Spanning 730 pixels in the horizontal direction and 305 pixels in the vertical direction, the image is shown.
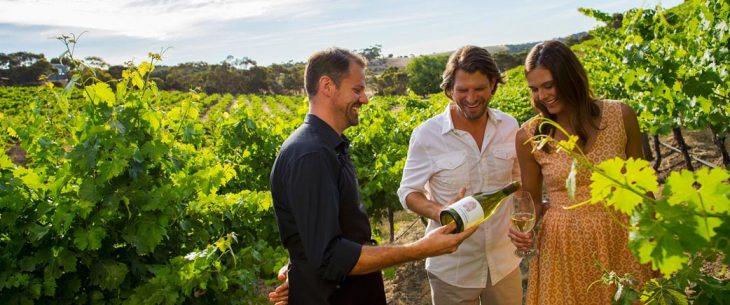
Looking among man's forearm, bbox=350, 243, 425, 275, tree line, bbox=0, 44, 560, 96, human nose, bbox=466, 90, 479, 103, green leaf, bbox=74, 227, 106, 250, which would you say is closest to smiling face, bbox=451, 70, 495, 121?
human nose, bbox=466, 90, 479, 103

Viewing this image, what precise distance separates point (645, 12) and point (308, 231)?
4638mm

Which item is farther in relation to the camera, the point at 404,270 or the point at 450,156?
the point at 404,270

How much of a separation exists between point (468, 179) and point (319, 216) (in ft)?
4.20

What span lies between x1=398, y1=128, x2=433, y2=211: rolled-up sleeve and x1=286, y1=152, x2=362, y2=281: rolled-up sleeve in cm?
110

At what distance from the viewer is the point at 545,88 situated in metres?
2.50

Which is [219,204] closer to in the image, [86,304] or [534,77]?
→ [86,304]

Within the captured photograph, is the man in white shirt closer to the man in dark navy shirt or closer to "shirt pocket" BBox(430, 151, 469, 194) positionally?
"shirt pocket" BBox(430, 151, 469, 194)

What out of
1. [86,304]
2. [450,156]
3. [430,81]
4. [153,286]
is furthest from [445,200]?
[430,81]

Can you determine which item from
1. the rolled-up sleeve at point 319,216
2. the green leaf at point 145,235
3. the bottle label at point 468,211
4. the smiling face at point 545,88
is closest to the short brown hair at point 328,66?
the rolled-up sleeve at point 319,216

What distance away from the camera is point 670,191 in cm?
83

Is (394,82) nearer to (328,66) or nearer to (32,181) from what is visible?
(32,181)

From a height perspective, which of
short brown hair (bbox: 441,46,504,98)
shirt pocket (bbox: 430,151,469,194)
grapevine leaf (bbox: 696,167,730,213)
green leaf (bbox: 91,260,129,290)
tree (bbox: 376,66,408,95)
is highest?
short brown hair (bbox: 441,46,504,98)

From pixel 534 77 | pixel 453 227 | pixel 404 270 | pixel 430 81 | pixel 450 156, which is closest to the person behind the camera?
pixel 453 227

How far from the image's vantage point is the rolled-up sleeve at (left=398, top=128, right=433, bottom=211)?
2.97 meters
